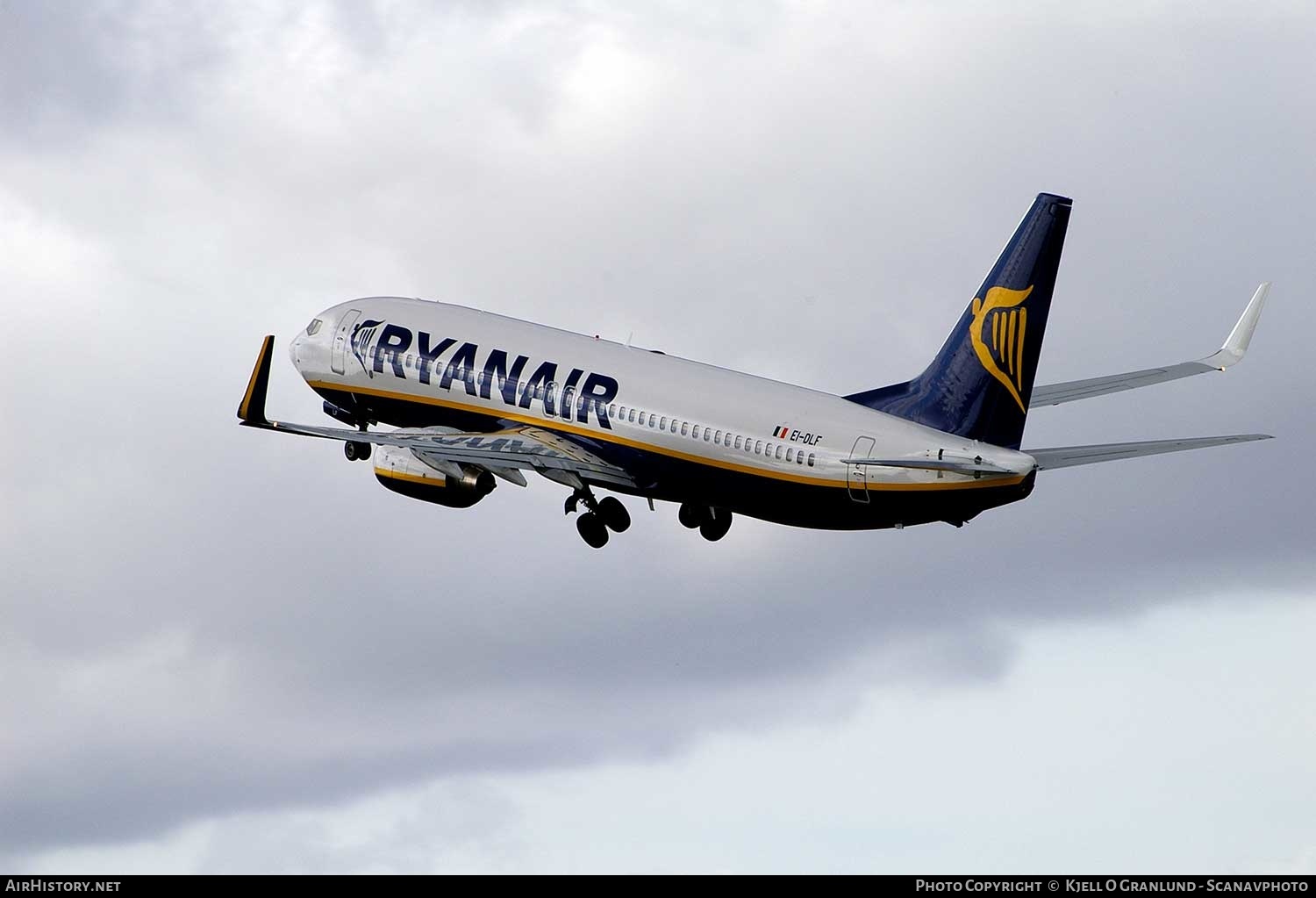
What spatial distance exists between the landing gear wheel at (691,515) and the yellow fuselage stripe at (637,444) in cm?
436

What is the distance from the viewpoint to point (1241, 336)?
254ft

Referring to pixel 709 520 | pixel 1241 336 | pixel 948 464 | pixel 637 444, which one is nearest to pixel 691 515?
pixel 709 520

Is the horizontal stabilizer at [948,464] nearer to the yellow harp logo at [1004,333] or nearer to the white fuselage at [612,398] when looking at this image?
the white fuselage at [612,398]

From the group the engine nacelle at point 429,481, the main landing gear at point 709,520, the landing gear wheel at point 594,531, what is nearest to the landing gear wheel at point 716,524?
the main landing gear at point 709,520

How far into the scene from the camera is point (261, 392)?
73.9 m

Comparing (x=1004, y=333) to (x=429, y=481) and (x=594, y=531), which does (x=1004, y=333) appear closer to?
(x=594, y=531)

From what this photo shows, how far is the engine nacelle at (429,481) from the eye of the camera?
3056 inches

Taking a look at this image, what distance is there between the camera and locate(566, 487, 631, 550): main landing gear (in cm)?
7788

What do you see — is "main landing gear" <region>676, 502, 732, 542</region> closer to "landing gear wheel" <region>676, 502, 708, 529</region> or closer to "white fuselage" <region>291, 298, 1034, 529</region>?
"landing gear wheel" <region>676, 502, 708, 529</region>

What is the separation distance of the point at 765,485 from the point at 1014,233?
36.7 feet

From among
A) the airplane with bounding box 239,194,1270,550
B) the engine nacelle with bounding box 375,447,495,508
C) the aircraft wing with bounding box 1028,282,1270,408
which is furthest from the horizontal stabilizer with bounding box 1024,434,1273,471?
the engine nacelle with bounding box 375,447,495,508
